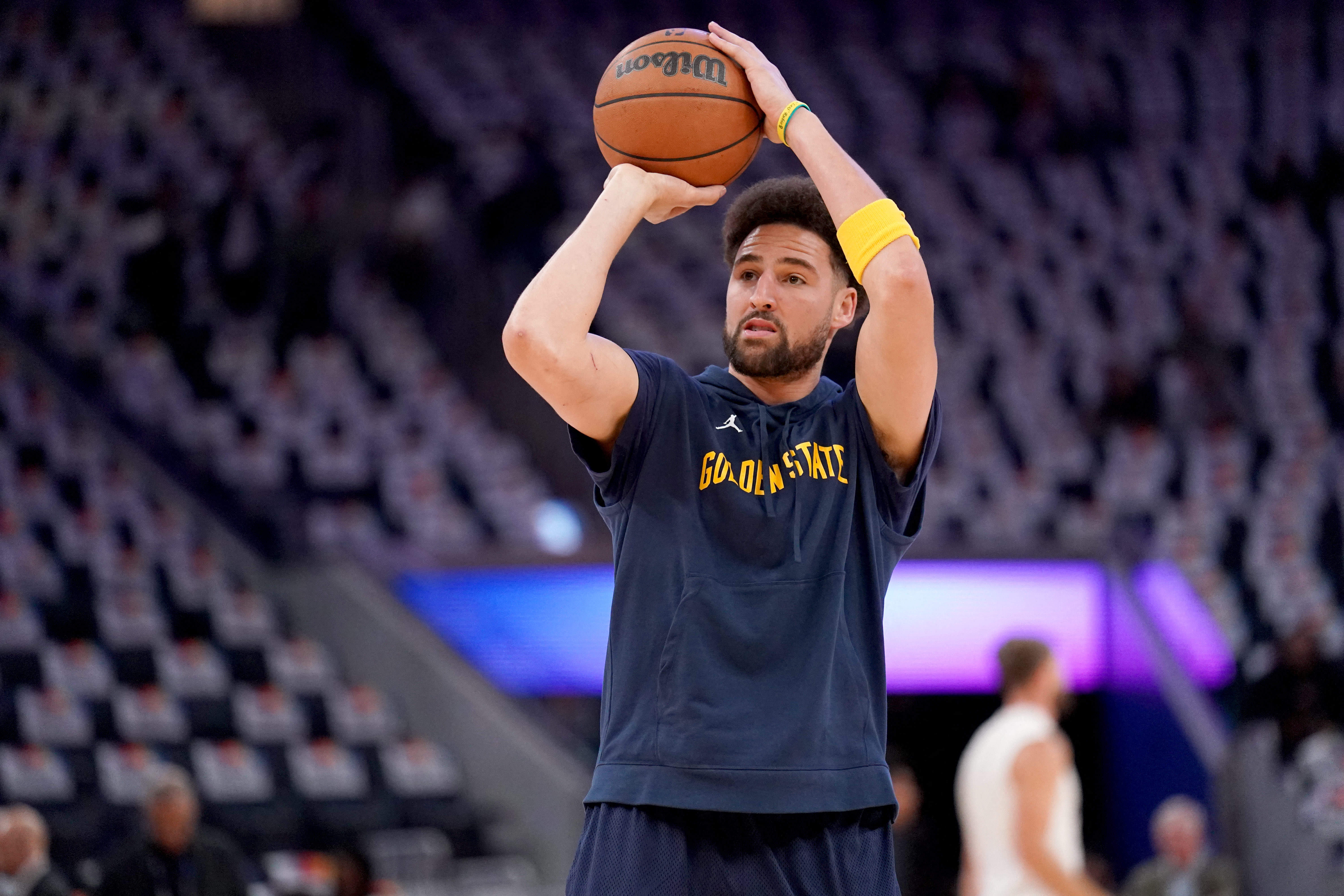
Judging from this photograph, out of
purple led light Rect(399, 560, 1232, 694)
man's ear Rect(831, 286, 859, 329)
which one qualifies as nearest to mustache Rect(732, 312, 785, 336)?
man's ear Rect(831, 286, 859, 329)

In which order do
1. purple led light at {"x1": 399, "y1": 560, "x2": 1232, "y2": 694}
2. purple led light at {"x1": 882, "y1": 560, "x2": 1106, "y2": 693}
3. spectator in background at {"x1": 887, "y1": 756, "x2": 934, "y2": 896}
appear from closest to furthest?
spectator in background at {"x1": 887, "y1": 756, "x2": 934, "y2": 896} → purple led light at {"x1": 399, "y1": 560, "x2": 1232, "y2": 694} → purple led light at {"x1": 882, "y1": 560, "x2": 1106, "y2": 693}

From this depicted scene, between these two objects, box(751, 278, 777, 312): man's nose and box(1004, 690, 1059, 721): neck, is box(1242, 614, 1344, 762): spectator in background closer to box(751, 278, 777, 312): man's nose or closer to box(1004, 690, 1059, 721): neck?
box(1004, 690, 1059, 721): neck

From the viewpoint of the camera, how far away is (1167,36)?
1819 centimetres

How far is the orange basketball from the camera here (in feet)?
8.70

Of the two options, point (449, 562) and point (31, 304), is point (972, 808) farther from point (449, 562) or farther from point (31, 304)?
point (31, 304)

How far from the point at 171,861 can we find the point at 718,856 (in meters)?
4.62

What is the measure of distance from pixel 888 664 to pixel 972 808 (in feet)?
20.3

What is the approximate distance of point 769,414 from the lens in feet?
8.40

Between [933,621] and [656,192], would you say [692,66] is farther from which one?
[933,621]

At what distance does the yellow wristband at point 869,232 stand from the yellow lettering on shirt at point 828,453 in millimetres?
259

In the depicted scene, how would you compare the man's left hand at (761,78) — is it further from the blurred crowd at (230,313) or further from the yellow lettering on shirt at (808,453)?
the blurred crowd at (230,313)

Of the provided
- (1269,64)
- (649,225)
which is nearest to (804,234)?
(649,225)

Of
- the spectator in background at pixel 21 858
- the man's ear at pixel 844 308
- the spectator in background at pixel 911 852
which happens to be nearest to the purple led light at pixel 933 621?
the spectator in background at pixel 911 852

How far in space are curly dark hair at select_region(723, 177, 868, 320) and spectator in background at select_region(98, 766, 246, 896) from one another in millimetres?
4469
